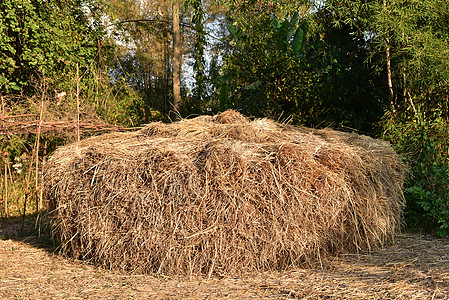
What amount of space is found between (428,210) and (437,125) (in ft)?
4.86

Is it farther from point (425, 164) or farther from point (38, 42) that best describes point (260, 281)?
point (38, 42)

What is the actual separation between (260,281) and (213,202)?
29.9 inches

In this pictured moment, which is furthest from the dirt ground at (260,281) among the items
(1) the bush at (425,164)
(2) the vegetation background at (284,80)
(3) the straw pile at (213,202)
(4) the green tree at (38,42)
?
(4) the green tree at (38,42)

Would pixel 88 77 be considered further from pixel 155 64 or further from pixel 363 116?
pixel 155 64

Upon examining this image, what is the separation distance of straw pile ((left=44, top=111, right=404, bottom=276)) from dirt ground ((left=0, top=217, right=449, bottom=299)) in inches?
6.6

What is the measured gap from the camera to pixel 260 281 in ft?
10.8

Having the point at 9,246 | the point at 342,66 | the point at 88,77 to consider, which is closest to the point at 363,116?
the point at 342,66

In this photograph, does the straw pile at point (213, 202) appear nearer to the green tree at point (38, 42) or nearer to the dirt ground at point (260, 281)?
the dirt ground at point (260, 281)

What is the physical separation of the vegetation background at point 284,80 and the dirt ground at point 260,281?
1422 mm

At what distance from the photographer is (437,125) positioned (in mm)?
5973

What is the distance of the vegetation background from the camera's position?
5.63 metres

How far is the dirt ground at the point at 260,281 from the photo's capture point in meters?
2.98

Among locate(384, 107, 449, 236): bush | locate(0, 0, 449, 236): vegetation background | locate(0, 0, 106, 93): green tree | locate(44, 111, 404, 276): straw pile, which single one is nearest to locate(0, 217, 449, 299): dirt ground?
locate(44, 111, 404, 276): straw pile

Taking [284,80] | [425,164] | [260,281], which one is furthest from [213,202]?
[284,80]
